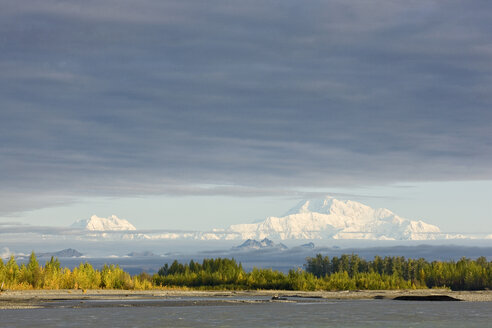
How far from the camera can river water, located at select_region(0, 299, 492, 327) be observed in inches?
1933

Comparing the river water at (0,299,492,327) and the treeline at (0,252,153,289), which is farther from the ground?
the treeline at (0,252,153,289)

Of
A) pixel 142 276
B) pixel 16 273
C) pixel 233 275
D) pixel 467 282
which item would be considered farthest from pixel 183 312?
pixel 467 282

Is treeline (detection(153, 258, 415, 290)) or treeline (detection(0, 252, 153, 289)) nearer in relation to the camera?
treeline (detection(0, 252, 153, 289))

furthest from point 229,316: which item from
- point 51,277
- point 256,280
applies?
point 256,280

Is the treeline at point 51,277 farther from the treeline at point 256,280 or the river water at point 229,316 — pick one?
the river water at point 229,316

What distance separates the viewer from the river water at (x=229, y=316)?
4909cm

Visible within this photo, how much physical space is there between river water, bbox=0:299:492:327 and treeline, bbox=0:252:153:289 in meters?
26.6

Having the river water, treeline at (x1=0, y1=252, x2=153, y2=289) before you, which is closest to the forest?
treeline at (x1=0, y1=252, x2=153, y2=289)

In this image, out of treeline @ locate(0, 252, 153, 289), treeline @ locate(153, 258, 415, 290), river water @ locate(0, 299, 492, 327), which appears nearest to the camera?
river water @ locate(0, 299, 492, 327)

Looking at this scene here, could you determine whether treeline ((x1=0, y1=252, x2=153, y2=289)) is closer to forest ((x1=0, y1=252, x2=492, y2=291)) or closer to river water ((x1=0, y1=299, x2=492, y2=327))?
forest ((x1=0, y1=252, x2=492, y2=291))

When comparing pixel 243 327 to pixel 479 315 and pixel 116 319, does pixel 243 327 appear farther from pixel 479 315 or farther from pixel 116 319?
pixel 479 315

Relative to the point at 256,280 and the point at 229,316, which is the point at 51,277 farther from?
the point at 229,316

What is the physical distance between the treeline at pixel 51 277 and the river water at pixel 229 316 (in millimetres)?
26589

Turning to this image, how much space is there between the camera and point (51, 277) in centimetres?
9469
